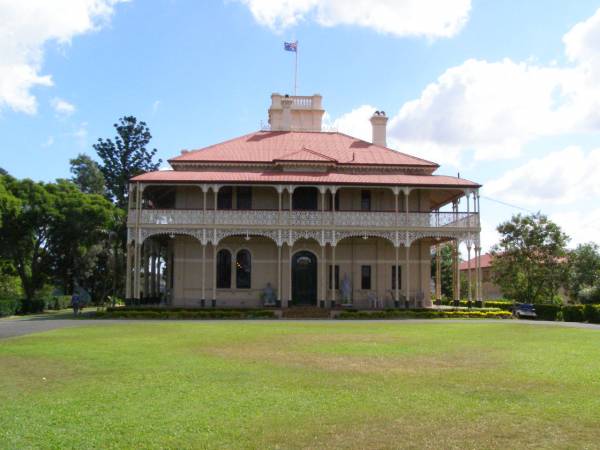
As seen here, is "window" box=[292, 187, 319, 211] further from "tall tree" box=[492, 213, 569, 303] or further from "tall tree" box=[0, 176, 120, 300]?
"tall tree" box=[492, 213, 569, 303]

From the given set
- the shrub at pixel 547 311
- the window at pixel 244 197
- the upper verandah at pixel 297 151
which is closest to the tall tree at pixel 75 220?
the upper verandah at pixel 297 151

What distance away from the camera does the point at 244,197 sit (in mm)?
36688

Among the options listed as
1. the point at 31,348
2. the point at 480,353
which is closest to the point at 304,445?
the point at 480,353

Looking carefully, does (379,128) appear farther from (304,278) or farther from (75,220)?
(75,220)

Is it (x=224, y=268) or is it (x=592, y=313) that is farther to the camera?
(x=224, y=268)

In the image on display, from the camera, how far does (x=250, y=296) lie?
35.7 m

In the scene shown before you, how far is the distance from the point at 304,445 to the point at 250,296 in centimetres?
2882

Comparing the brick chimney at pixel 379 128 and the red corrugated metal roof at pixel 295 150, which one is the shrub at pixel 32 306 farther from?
the brick chimney at pixel 379 128

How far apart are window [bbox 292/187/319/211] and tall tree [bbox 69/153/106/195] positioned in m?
33.4

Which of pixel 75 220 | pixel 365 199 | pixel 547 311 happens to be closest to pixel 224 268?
pixel 365 199

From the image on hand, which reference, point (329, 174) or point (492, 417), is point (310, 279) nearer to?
point (329, 174)

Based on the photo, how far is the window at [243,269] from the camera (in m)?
35.9

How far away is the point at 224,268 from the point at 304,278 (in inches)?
177

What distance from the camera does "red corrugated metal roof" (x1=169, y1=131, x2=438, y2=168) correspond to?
38.0 metres
